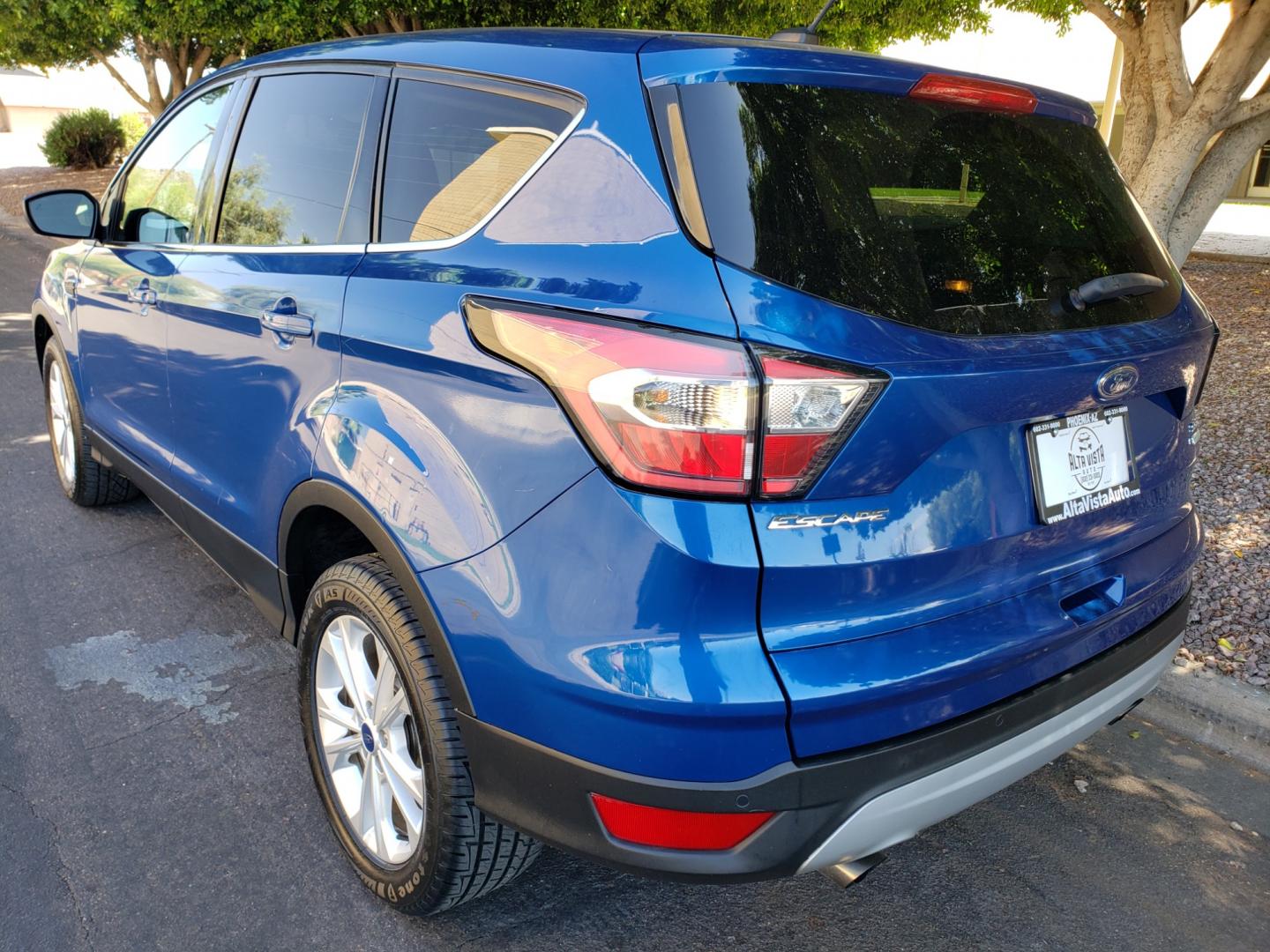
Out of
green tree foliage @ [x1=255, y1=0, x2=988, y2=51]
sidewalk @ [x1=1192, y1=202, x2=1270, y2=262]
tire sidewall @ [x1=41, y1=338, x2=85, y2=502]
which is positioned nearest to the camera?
tire sidewall @ [x1=41, y1=338, x2=85, y2=502]

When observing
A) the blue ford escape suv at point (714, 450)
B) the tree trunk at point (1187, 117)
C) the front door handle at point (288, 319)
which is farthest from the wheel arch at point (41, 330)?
the tree trunk at point (1187, 117)

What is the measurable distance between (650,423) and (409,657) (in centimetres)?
78

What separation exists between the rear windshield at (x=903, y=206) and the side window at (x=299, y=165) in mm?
1018

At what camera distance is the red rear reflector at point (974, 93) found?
2010 mm

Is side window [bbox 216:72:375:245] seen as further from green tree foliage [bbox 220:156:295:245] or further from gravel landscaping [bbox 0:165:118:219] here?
gravel landscaping [bbox 0:165:118:219]

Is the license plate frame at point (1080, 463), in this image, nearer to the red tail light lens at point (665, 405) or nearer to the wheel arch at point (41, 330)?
the red tail light lens at point (665, 405)

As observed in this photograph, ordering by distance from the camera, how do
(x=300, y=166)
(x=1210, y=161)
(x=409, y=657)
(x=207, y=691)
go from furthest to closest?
1. (x=1210, y=161)
2. (x=207, y=691)
3. (x=300, y=166)
4. (x=409, y=657)

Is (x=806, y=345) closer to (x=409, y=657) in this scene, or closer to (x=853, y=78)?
(x=853, y=78)

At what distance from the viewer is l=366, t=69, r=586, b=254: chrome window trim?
193cm

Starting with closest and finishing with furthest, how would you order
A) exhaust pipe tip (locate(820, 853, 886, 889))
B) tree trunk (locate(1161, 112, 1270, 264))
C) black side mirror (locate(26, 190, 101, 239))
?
exhaust pipe tip (locate(820, 853, 886, 889))
black side mirror (locate(26, 190, 101, 239))
tree trunk (locate(1161, 112, 1270, 264))

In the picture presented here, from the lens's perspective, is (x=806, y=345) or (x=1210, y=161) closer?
(x=806, y=345)

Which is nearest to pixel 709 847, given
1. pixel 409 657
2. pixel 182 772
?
pixel 409 657

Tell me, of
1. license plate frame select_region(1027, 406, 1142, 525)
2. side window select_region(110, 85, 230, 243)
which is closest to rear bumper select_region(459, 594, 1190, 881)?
license plate frame select_region(1027, 406, 1142, 525)

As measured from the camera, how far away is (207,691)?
3.30 meters
